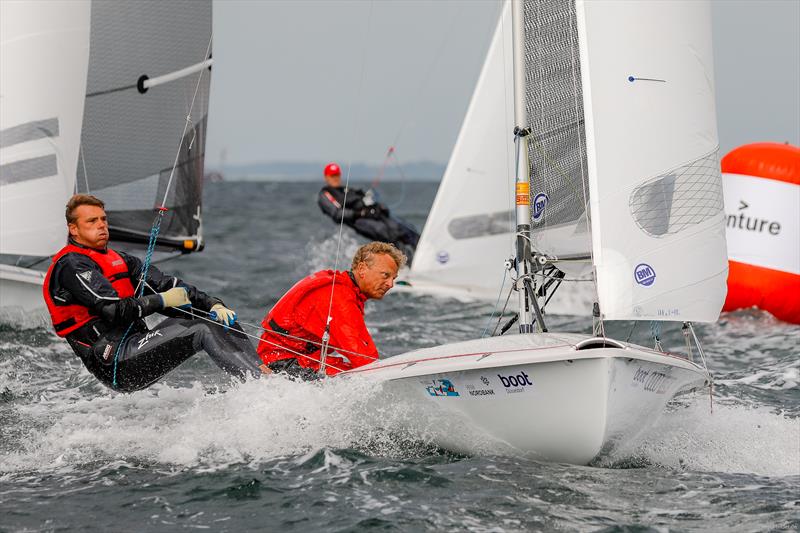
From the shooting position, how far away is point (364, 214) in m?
11.1

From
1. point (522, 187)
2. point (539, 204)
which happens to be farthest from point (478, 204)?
point (522, 187)

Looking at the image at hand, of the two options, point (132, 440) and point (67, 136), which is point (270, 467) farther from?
point (67, 136)

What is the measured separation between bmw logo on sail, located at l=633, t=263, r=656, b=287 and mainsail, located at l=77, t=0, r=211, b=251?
14.1ft

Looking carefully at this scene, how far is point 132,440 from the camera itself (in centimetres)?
446

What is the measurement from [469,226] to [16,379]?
4.92m

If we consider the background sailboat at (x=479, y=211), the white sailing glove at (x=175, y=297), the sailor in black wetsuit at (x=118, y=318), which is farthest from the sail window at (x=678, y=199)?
the background sailboat at (x=479, y=211)

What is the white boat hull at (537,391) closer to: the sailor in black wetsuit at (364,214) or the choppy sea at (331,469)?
the choppy sea at (331,469)

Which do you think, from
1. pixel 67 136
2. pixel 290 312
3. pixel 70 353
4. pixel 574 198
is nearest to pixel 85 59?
pixel 67 136

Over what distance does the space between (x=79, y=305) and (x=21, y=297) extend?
292cm

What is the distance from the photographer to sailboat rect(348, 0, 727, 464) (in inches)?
156

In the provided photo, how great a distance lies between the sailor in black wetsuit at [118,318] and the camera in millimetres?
4574

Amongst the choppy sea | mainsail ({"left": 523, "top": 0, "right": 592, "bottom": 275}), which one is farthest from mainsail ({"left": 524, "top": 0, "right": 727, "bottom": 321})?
the choppy sea

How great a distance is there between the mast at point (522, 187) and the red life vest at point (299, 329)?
0.73 meters

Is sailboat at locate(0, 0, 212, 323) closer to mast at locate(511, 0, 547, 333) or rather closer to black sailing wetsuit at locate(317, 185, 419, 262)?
mast at locate(511, 0, 547, 333)
